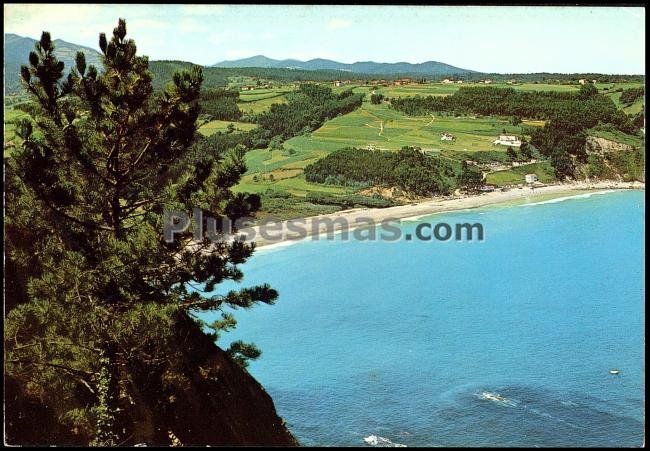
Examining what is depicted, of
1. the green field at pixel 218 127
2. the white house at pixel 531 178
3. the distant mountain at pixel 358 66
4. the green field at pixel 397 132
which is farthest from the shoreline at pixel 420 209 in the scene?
the distant mountain at pixel 358 66

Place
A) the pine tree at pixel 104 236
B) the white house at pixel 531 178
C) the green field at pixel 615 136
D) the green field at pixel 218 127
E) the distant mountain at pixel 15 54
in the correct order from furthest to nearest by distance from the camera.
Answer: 1. the white house at pixel 531 178
2. the green field at pixel 615 136
3. the green field at pixel 218 127
4. the distant mountain at pixel 15 54
5. the pine tree at pixel 104 236

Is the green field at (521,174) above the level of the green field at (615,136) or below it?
below

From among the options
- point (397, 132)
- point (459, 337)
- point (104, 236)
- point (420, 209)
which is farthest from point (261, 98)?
point (104, 236)

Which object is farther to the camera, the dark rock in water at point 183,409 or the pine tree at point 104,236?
the dark rock in water at point 183,409

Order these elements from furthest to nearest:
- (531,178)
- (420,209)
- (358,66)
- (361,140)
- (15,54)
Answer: (531,178)
(420,209)
(361,140)
(358,66)
(15,54)

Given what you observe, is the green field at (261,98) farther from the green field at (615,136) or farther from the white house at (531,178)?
the green field at (615,136)

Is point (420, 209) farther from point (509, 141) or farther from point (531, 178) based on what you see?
point (531, 178)

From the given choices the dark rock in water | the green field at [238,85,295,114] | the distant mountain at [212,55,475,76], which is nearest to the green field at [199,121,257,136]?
the green field at [238,85,295,114]
